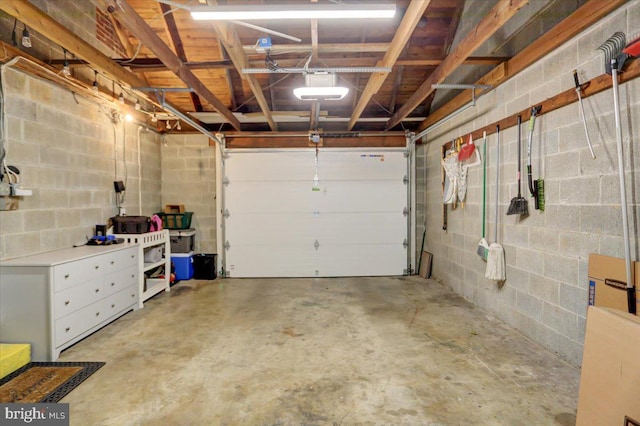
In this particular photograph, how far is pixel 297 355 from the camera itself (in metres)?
2.77

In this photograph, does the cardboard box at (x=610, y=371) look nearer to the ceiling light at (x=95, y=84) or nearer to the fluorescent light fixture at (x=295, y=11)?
the fluorescent light fixture at (x=295, y=11)

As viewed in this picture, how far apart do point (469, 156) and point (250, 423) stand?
367 cm

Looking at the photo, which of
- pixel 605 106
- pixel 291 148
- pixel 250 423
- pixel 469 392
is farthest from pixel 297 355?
pixel 291 148

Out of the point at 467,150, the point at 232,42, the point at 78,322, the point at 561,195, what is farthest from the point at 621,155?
the point at 78,322

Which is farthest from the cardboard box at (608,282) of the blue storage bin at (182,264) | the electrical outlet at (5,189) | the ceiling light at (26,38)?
the blue storage bin at (182,264)

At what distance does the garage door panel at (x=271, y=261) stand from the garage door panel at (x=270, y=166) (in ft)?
4.02

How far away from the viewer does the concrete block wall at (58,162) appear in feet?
9.66

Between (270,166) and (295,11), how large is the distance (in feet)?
12.3

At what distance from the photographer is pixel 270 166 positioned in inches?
225

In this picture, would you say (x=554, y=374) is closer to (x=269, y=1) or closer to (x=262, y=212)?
(x=262, y=212)

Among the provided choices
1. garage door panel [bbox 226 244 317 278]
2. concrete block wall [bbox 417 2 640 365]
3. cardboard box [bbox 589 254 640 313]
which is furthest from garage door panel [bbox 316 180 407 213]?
cardboard box [bbox 589 254 640 313]

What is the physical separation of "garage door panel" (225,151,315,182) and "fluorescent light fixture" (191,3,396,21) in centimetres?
356

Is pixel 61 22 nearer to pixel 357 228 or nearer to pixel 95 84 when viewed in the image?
pixel 95 84

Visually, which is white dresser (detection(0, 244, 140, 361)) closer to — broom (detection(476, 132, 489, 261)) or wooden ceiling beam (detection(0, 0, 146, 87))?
wooden ceiling beam (detection(0, 0, 146, 87))
